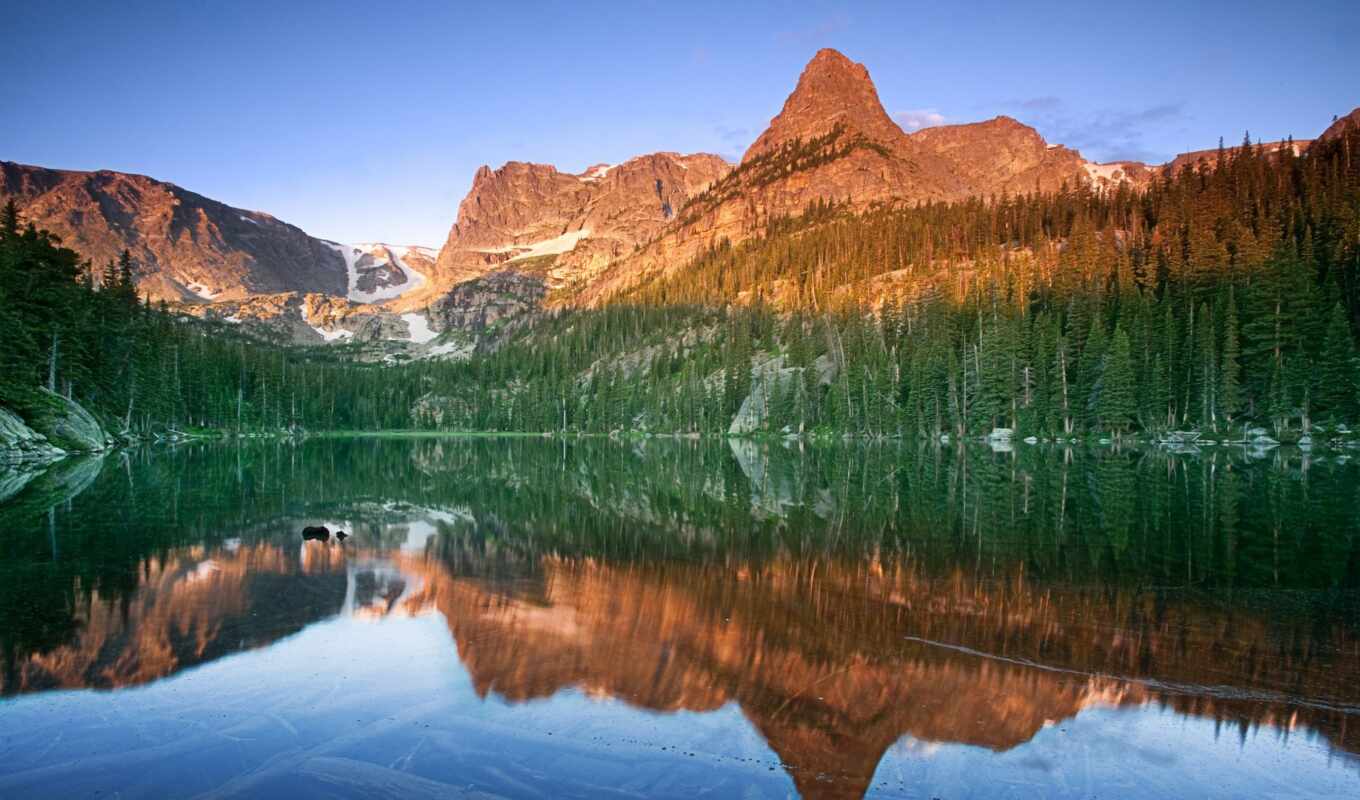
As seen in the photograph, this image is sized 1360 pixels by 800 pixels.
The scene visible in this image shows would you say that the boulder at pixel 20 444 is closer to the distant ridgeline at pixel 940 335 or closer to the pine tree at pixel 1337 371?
the distant ridgeline at pixel 940 335

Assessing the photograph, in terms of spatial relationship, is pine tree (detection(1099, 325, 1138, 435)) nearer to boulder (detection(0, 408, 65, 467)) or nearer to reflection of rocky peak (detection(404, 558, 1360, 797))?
reflection of rocky peak (detection(404, 558, 1360, 797))

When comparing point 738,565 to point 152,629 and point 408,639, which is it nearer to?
point 408,639

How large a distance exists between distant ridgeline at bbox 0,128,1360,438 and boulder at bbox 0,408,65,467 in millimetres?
1894

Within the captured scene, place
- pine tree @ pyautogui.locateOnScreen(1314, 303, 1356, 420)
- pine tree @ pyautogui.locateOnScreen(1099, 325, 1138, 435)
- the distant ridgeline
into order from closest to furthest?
pine tree @ pyautogui.locateOnScreen(1314, 303, 1356, 420)
the distant ridgeline
pine tree @ pyautogui.locateOnScreen(1099, 325, 1138, 435)

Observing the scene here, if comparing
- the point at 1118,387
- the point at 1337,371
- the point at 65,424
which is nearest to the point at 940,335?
the point at 1118,387

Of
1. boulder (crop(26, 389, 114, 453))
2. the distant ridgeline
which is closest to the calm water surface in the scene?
boulder (crop(26, 389, 114, 453))


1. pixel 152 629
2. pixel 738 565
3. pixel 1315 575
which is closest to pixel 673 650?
pixel 738 565

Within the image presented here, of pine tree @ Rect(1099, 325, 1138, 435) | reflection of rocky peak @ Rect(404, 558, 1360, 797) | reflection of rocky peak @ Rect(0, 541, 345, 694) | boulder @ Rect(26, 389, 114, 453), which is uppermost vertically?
pine tree @ Rect(1099, 325, 1138, 435)

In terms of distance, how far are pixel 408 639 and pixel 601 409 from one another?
120 meters

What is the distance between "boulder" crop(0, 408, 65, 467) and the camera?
45.3 meters

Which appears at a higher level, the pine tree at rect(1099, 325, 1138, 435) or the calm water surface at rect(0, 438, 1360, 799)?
the pine tree at rect(1099, 325, 1138, 435)

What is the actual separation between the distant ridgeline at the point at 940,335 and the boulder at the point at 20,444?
1894mm

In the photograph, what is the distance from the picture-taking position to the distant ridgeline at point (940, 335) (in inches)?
2502

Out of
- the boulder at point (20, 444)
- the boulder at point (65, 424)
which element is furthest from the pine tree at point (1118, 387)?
the boulder at point (65, 424)
